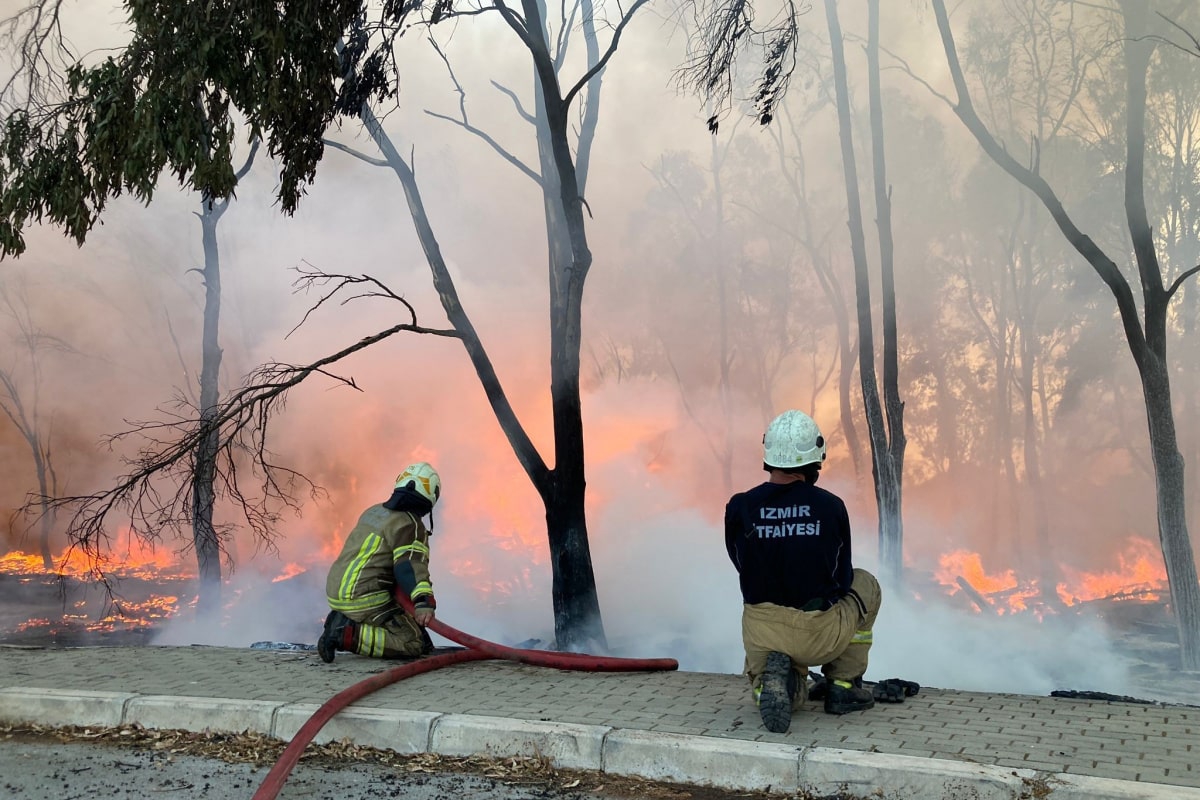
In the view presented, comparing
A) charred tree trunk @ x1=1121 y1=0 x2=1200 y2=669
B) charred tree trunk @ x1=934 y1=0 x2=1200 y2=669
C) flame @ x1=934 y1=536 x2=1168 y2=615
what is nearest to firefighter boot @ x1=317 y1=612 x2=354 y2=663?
charred tree trunk @ x1=934 y1=0 x2=1200 y2=669

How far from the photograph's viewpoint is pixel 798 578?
4.70 meters

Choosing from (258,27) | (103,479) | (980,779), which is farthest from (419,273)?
(980,779)

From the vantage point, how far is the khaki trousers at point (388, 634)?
652 centimetres

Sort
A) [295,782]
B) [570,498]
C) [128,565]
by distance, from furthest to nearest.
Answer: [128,565], [570,498], [295,782]

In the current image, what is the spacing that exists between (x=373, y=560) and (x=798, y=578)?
2.97 m

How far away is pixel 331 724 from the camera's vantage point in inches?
187

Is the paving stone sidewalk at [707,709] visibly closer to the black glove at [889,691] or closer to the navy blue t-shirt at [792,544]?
the black glove at [889,691]

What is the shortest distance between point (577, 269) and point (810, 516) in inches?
241

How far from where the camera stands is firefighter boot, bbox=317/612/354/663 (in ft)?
21.3

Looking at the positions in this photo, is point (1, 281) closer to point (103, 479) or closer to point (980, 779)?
point (103, 479)

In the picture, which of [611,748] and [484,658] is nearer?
[611,748]

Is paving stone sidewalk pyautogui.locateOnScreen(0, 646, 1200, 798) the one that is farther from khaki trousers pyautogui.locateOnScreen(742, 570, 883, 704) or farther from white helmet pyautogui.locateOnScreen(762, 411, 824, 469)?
white helmet pyautogui.locateOnScreen(762, 411, 824, 469)

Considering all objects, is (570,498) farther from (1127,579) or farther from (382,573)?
(1127,579)

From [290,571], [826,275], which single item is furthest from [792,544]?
[826,275]
